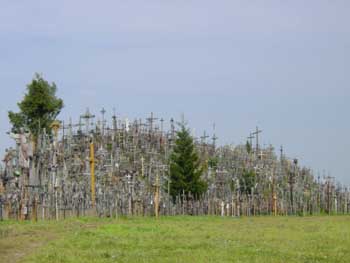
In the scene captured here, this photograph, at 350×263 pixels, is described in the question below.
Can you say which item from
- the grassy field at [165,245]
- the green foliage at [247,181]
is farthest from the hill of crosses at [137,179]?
the grassy field at [165,245]

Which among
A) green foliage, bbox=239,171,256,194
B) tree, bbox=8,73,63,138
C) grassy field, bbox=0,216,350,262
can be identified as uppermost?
tree, bbox=8,73,63,138

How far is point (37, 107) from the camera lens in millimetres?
40969

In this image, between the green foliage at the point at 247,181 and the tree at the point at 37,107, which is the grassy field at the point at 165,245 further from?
the green foliage at the point at 247,181

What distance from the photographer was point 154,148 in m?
49.2

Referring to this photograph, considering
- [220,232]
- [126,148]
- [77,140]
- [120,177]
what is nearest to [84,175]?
[120,177]

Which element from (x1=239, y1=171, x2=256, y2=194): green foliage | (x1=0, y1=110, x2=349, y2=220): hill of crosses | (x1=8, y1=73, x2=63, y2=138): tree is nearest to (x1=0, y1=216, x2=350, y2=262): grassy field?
(x1=0, y1=110, x2=349, y2=220): hill of crosses

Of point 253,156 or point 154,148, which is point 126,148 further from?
point 253,156

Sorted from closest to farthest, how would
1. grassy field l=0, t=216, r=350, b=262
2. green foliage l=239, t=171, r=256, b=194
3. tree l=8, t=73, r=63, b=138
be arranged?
grassy field l=0, t=216, r=350, b=262 < tree l=8, t=73, r=63, b=138 < green foliage l=239, t=171, r=256, b=194

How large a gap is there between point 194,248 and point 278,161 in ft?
124

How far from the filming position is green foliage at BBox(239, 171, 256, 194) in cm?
4741

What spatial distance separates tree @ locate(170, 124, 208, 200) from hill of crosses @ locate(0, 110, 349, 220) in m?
0.41

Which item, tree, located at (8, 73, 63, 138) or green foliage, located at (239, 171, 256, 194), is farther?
green foliage, located at (239, 171, 256, 194)

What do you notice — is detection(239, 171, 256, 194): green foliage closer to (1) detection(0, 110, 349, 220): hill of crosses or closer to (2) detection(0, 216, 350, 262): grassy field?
(1) detection(0, 110, 349, 220): hill of crosses

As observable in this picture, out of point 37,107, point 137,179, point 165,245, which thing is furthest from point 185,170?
point 165,245
